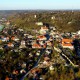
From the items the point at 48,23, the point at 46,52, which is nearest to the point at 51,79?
the point at 46,52

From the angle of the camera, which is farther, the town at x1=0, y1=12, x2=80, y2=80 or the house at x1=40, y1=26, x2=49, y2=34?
the house at x1=40, y1=26, x2=49, y2=34

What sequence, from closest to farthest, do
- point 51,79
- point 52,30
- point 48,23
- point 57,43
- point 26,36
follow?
point 51,79 < point 57,43 < point 26,36 < point 52,30 < point 48,23

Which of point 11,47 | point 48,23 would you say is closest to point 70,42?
point 11,47

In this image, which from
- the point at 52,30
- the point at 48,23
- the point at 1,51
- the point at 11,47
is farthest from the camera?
the point at 48,23

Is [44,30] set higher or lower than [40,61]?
higher

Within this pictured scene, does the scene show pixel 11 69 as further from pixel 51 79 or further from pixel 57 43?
pixel 57 43

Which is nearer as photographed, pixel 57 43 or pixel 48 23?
pixel 57 43

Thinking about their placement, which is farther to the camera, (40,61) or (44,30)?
(44,30)

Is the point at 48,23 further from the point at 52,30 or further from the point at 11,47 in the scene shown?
the point at 11,47

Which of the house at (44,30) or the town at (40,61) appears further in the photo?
the house at (44,30)
